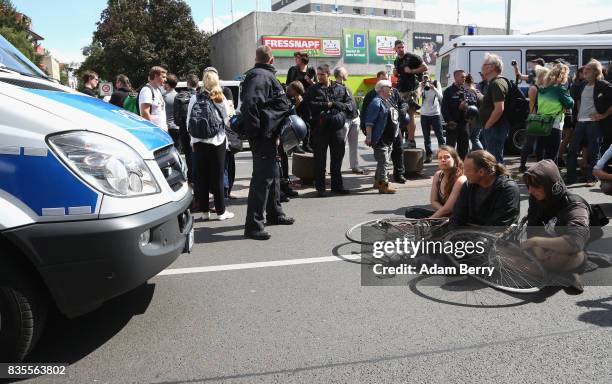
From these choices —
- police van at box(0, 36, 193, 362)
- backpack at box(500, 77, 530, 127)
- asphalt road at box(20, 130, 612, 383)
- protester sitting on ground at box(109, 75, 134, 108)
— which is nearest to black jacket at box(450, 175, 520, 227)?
asphalt road at box(20, 130, 612, 383)

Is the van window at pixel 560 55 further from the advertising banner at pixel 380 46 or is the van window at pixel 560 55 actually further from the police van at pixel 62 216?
the advertising banner at pixel 380 46

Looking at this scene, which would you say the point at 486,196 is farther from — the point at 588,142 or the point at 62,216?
the point at 588,142

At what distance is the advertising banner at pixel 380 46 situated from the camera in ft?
101

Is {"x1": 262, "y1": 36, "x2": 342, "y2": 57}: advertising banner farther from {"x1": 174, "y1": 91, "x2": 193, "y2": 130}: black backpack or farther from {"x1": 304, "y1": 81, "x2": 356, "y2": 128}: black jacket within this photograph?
{"x1": 174, "y1": 91, "x2": 193, "y2": 130}: black backpack

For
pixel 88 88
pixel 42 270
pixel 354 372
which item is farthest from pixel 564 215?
pixel 88 88

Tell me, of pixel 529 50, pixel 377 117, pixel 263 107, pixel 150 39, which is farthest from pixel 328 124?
pixel 150 39

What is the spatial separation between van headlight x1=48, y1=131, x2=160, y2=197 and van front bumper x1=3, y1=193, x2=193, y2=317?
0.17m

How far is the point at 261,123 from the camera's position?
5.08 metres

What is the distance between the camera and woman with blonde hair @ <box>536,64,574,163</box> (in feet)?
24.0

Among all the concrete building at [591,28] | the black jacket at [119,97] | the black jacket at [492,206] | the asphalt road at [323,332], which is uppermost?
the concrete building at [591,28]

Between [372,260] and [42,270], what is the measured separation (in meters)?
2.65

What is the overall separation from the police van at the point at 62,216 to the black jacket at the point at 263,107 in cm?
218

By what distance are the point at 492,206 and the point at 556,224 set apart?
467 millimetres

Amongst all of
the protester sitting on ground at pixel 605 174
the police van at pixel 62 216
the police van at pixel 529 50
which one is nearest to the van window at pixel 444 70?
the police van at pixel 529 50
